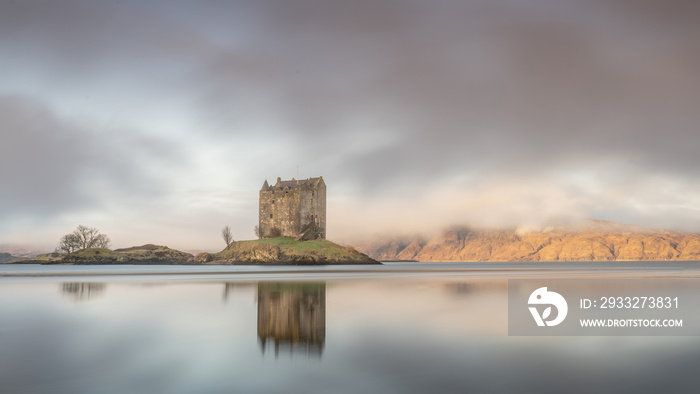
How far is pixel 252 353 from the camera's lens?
9.24 m

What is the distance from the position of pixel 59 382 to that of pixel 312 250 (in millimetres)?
81971

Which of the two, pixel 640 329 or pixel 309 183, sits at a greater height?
pixel 309 183

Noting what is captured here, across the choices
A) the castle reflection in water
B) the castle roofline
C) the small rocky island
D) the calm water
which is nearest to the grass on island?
the small rocky island

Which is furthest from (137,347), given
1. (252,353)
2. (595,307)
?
(595,307)

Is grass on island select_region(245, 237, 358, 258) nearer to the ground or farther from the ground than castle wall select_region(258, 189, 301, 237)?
nearer to the ground

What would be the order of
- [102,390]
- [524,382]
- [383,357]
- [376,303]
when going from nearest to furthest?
[102,390]
[524,382]
[383,357]
[376,303]

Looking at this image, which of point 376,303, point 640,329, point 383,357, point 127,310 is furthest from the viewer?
point 376,303

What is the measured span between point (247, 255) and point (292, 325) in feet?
271

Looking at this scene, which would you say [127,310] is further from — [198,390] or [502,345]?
[502,345]
